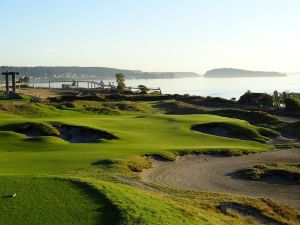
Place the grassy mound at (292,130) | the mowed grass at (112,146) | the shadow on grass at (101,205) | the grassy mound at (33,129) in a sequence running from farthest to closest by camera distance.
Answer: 1. the grassy mound at (292,130)
2. the grassy mound at (33,129)
3. the mowed grass at (112,146)
4. the shadow on grass at (101,205)

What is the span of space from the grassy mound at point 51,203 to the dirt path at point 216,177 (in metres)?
9.60

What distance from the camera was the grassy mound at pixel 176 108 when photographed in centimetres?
8738

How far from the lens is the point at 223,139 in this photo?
49.1 meters

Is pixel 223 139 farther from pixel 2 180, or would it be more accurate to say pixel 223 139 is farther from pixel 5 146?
pixel 2 180

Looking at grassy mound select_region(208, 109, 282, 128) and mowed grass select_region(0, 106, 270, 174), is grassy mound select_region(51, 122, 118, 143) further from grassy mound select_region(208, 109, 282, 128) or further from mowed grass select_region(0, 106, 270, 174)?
grassy mound select_region(208, 109, 282, 128)

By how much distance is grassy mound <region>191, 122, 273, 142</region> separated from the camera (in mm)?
51688

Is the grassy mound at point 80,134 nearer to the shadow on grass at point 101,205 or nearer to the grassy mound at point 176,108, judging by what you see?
the shadow on grass at point 101,205

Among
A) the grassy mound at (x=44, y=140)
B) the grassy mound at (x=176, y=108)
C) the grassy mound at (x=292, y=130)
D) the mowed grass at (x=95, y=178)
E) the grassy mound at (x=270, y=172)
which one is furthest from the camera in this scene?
the grassy mound at (x=176, y=108)

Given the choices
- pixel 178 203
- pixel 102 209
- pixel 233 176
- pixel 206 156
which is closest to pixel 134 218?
pixel 102 209

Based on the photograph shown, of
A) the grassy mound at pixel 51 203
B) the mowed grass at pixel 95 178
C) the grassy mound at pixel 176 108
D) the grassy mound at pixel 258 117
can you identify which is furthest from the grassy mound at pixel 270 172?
the grassy mound at pixel 176 108

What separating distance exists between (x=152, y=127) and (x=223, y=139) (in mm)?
8439

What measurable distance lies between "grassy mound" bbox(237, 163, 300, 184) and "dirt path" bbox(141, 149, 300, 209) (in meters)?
0.73

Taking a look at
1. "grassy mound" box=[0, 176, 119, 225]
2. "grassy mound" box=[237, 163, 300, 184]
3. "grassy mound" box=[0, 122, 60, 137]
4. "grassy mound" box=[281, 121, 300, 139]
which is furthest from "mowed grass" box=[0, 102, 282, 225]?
"grassy mound" box=[281, 121, 300, 139]

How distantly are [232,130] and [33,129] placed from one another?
20944 mm
